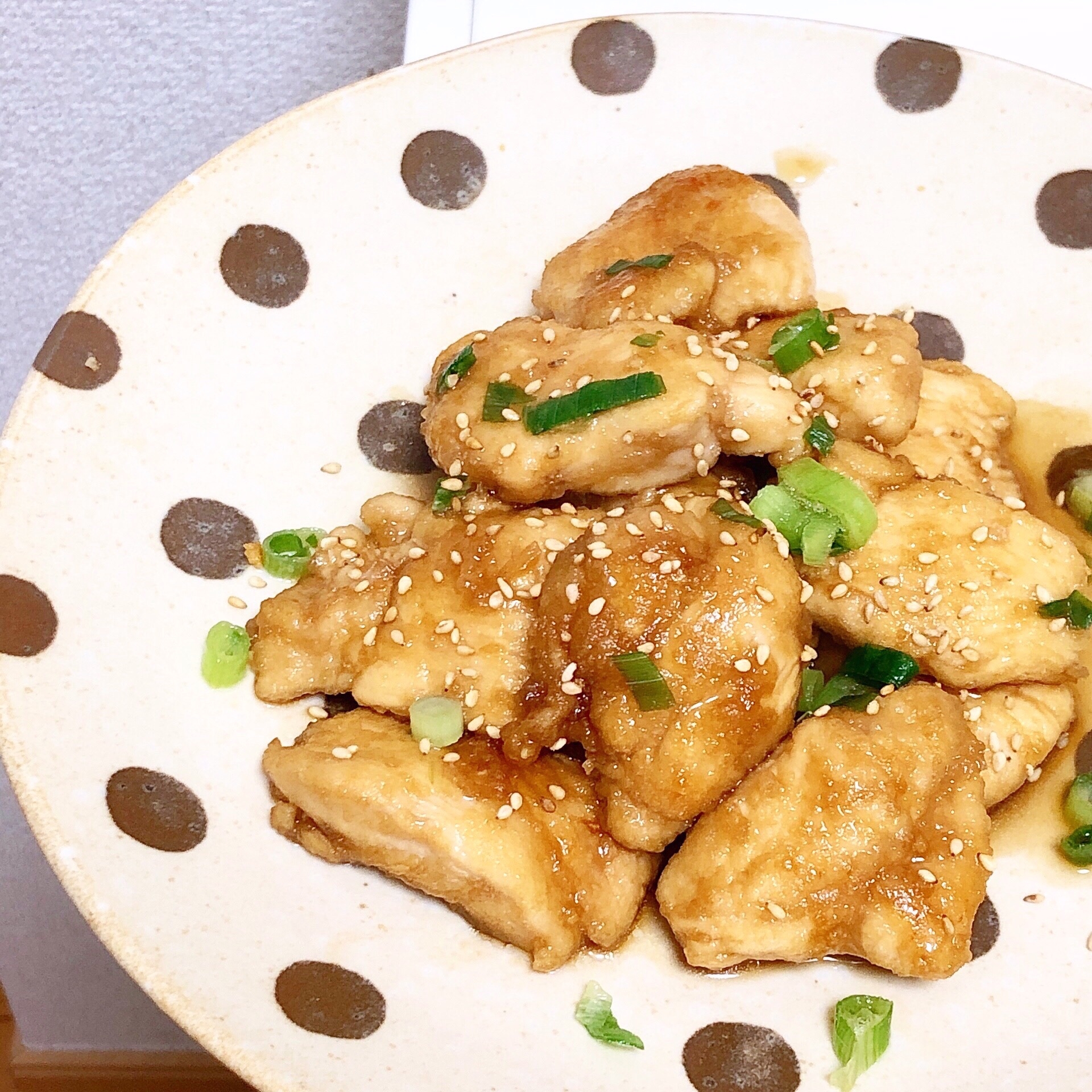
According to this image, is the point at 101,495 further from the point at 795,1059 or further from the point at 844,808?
the point at 795,1059

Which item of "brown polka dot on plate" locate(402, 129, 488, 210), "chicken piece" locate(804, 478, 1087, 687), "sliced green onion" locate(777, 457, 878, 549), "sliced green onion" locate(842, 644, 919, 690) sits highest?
"brown polka dot on plate" locate(402, 129, 488, 210)

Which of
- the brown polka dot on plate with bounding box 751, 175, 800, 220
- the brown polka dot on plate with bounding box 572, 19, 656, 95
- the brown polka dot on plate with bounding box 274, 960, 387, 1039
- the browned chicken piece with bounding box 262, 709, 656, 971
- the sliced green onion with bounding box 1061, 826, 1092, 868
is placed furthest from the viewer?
the brown polka dot on plate with bounding box 751, 175, 800, 220

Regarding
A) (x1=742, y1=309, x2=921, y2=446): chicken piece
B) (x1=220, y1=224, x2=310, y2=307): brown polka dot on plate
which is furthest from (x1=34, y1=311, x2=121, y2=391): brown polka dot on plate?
(x1=742, y1=309, x2=921, y2=446): chicken piece

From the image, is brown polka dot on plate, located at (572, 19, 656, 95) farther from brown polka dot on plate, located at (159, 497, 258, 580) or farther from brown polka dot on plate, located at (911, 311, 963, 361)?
brown polka dot on plate, located at (159, 497, 258, 580)

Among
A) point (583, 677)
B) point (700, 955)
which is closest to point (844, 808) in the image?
point (700, 955)

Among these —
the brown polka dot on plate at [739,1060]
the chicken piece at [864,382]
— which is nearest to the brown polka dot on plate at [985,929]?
the brown polka dot on plate at [739,1060]

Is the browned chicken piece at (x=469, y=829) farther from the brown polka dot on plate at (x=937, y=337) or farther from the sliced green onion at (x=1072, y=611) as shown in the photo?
the brown polka dot on plate at (x=937, y=337)

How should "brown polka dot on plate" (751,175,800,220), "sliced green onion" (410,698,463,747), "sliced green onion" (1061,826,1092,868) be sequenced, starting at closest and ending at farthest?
1. "sliced green onion" (410,698,463,747)
2. "sliced green onion" (1061,826,1092,868)
3. "brown polka dot on plate" (751,175,800,220)
